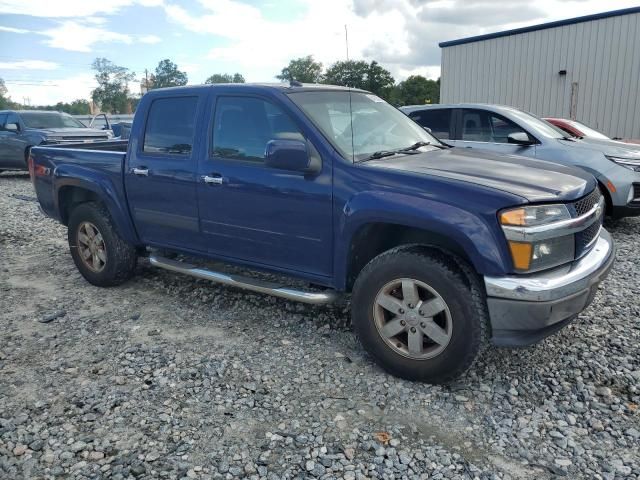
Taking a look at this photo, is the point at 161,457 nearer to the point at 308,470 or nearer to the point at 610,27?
the point at 308,470

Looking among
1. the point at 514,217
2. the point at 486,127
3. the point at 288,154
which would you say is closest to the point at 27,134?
the point at 486,127

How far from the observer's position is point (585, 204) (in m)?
3.29

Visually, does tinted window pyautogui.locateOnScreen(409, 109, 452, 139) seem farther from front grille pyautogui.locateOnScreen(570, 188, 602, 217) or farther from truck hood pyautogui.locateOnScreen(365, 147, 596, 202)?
front grille pyautogui.locateOnScreen(570, 188, 602, 217)

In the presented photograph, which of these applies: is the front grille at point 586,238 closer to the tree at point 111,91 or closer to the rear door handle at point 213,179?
the rear door handle at point 213,179

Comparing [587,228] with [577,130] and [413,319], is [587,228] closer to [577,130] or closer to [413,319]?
[413,319]

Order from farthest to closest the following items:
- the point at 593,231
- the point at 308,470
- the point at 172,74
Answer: the point at 172,74
the point at 593,231
the point at 308,470

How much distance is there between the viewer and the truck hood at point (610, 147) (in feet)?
22.2

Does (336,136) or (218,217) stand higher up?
(336,136)

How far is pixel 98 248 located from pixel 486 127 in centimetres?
529

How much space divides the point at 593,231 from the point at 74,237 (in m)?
4.62

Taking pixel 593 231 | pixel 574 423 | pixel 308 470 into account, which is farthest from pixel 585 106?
pixel 308 470

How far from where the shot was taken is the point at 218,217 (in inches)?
162

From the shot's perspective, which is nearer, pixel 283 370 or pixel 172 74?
pixel 283 370

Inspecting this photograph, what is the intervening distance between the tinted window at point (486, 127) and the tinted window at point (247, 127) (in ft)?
14.3
